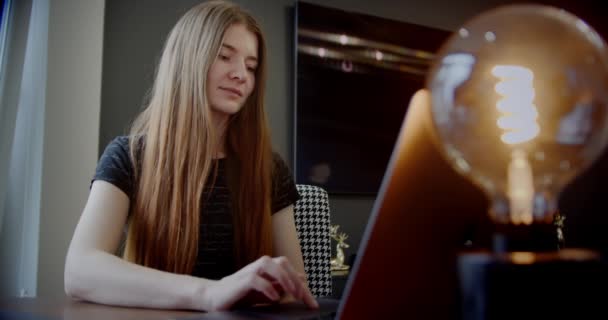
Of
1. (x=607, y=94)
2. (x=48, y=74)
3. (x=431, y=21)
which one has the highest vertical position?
(x=431, y=21)

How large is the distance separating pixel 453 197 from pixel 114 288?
21.6 inches

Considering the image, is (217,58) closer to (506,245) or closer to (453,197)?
(453,197)

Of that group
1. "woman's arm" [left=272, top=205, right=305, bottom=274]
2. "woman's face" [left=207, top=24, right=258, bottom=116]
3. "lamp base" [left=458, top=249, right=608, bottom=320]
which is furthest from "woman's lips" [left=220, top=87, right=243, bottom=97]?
"lamp base" [left=458, top=249, right=608, bottom=320]

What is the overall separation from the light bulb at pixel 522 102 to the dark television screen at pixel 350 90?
7.86 feet

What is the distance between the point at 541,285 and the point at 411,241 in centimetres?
14

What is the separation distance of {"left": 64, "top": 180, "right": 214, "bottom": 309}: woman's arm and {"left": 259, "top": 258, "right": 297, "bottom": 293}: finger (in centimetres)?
10

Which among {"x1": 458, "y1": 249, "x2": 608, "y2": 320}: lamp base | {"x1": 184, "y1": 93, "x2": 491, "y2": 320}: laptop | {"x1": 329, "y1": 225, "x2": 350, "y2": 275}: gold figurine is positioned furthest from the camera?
{"x1": 329, "y1": 225, "x2": 350, "y2": 275}: gold figurine

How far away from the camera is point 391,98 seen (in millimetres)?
3176

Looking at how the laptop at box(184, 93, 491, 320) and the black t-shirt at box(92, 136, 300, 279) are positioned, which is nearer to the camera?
the laptop at box(184, 93, 491, 320)

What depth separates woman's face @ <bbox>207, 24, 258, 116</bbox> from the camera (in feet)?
3.68

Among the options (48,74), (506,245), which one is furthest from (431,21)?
(506,245)

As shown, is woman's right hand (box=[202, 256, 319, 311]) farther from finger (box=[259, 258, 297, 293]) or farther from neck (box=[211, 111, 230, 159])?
neck (box=[211, 111, 230, 159])

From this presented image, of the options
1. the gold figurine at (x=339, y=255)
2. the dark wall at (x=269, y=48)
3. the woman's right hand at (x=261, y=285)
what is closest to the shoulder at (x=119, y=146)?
the woman's right hand at (x=261, y=285)

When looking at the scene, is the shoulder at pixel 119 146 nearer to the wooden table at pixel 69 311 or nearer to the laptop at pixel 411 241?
the wooden table at pixel 69 311
